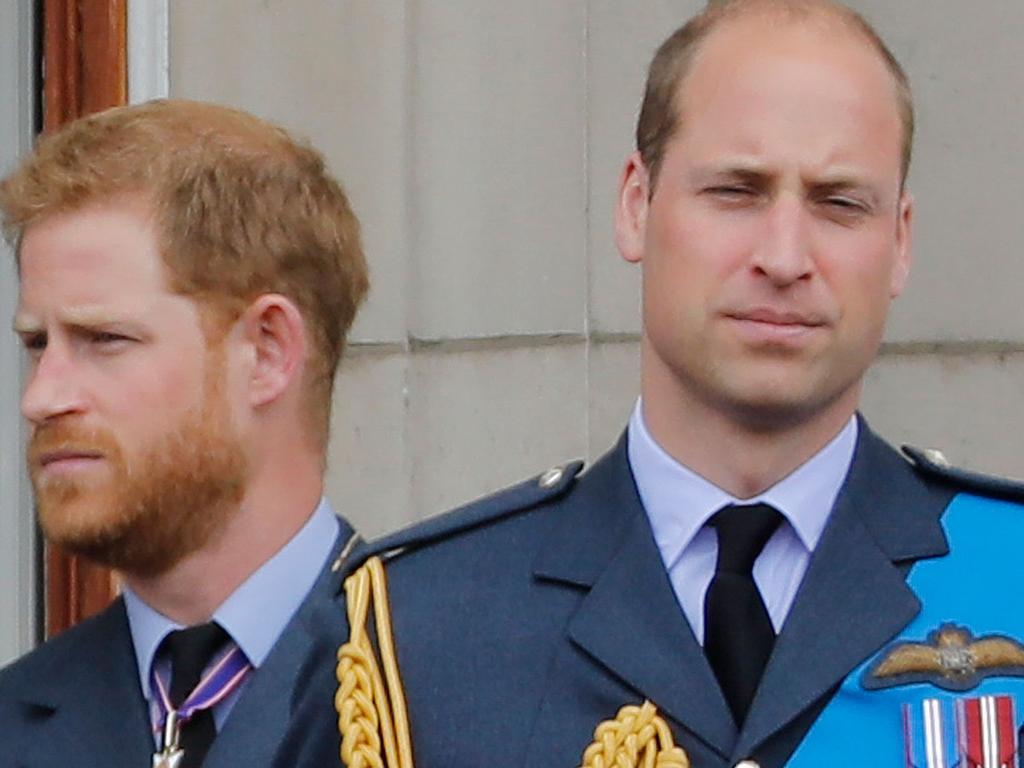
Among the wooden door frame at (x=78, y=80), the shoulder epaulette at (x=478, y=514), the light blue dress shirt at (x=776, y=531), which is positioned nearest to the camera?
the light blue dress shirt at (x=776, y=531)

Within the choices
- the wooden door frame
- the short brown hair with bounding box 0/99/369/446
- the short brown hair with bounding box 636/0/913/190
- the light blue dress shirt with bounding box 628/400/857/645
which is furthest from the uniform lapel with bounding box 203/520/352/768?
the wooden door frame

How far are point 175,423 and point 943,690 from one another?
1.20 m

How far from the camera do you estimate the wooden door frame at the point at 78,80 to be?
5.47 meters

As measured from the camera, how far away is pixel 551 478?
322 cm

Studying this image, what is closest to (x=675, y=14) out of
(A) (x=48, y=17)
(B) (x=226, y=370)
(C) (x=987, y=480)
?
(A) (x=48, y=17)

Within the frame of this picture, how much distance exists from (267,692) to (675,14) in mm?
2225

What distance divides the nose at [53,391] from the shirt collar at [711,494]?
3.05 feet

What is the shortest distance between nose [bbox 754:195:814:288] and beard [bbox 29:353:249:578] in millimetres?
1036

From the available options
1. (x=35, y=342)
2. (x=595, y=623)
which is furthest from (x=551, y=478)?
(x=35, y=342)

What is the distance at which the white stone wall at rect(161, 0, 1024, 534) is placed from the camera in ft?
18.0

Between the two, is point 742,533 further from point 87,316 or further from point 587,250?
point 587,250

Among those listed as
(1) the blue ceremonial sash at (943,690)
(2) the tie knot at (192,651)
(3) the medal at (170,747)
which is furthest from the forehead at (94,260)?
(1) the blue ceremonial sash at (943,690)

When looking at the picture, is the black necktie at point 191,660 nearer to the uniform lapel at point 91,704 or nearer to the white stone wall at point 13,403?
the uniform lapel at point 91,704

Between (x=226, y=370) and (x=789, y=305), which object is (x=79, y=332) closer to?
(x=226, y=370)
